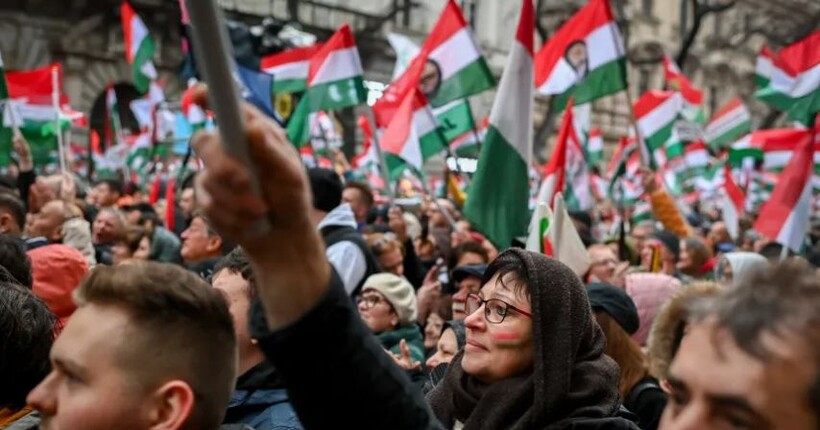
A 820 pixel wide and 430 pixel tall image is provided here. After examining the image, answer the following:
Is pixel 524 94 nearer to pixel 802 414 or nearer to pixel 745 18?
pixel 802 414

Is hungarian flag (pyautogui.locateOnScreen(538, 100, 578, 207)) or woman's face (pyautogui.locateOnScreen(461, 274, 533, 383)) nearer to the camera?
woman's face (pyautogui.locateOnScreen(461, 274, 533, 383))

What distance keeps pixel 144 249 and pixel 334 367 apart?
661cm

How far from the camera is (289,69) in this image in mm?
11797

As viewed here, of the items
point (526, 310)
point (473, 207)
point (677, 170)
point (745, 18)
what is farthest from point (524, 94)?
point (745, 18)

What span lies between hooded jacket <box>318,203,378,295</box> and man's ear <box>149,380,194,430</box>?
3.39 meters

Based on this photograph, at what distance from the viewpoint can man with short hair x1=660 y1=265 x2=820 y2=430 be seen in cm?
162

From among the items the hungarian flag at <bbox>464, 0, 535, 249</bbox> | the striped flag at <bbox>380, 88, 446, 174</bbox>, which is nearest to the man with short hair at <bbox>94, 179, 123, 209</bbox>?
the striped flag at <bbox>380, 88, 446, 174</bbox>

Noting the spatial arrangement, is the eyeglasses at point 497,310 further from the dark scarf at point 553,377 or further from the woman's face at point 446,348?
the woman's face at point 446,348

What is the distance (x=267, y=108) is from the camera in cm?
940

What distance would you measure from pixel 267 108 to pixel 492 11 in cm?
2778

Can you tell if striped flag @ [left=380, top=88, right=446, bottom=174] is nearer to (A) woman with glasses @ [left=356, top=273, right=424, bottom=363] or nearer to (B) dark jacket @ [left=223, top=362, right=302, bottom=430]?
(A) woman with glasses @ [left=356, top=273, right=424, bottom=363]

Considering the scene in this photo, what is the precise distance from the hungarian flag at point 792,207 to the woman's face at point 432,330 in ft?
9.70

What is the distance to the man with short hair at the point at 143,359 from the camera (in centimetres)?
213

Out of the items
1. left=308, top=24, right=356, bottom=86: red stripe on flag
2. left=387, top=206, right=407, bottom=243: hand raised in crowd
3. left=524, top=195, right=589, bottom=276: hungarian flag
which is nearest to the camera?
left=524, top=195, right=589, bottom=276: hungarian flag
